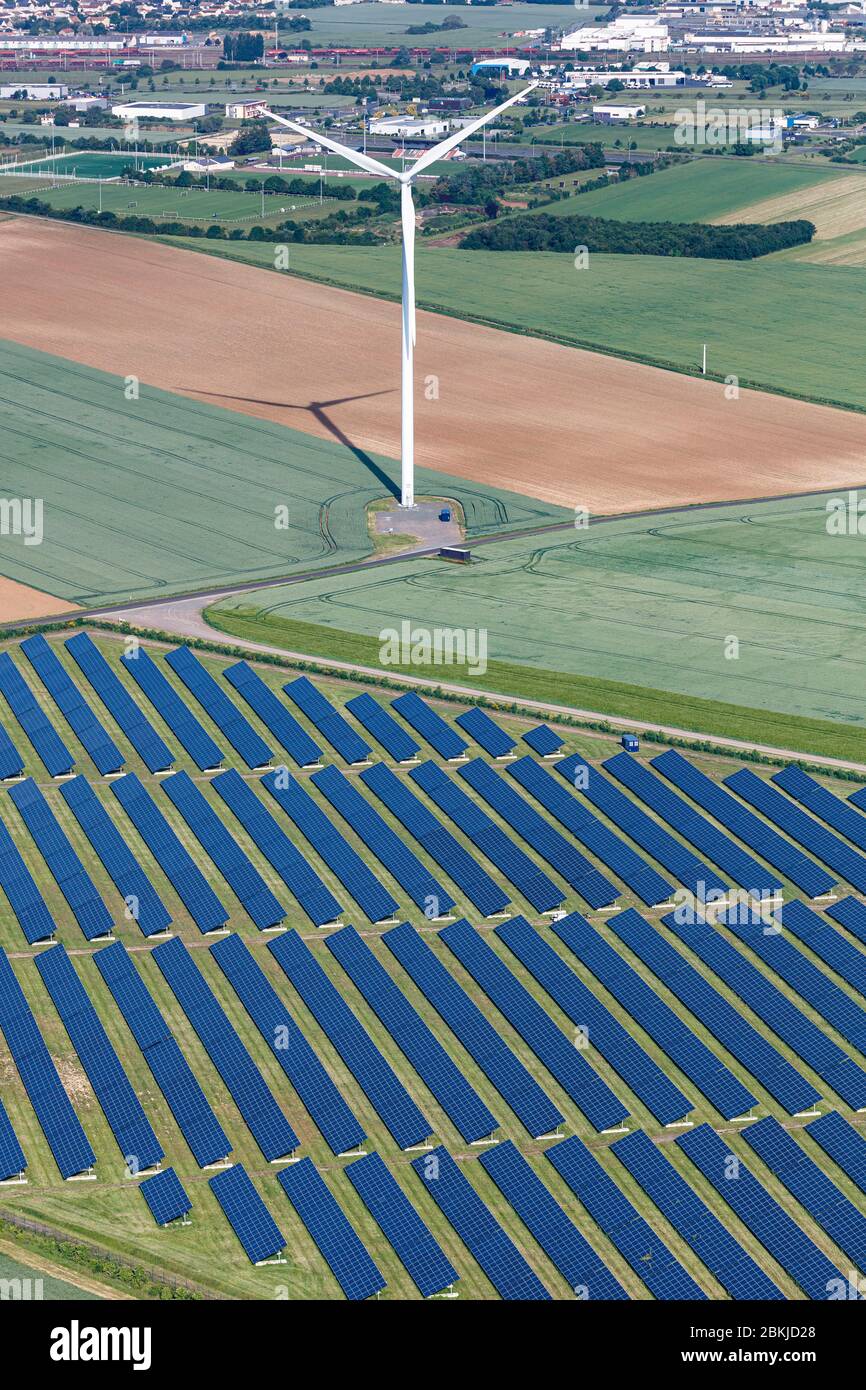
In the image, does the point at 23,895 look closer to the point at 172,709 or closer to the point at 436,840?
the point at 436,840

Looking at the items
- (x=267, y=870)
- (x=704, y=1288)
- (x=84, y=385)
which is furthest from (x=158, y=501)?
(x=704, y=1288)

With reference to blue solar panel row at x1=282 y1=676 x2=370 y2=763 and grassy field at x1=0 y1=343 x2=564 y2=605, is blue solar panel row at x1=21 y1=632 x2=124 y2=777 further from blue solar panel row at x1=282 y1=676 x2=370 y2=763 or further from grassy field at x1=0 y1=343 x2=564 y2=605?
blue solar panel row at x1=282 y1=676 x2=370 y2=763

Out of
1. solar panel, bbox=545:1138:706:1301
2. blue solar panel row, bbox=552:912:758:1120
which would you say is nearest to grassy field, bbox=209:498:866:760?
blue solar panel row, bbox=552:912:758:1120

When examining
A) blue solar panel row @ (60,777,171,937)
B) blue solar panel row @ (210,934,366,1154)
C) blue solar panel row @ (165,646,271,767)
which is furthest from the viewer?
blue solar panel row @ (165,646,271,767)

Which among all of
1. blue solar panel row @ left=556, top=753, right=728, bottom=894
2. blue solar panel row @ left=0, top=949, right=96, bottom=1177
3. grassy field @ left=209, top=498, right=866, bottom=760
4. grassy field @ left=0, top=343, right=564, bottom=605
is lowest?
blue solar panel row @ left=0, top=949, right=96, bottom=1177

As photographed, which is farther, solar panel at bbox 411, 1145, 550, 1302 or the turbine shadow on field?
the turbine shadow on field

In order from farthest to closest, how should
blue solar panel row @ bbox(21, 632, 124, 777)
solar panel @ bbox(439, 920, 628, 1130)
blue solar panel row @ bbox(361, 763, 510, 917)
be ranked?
blue solar panel row @ bbox(21, 632, 124, 777) → blue solar panel row @ bbox(361, 763, 510, 917) → solar panel @ bbox(439, 920, 628, 1130)

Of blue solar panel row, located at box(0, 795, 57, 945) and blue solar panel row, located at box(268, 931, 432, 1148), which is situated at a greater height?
blue solar panel row, located at box(0, 795, 57, 945)

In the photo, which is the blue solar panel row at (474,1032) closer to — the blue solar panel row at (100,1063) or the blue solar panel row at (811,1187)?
the blue solar panel row at (811,1187)
